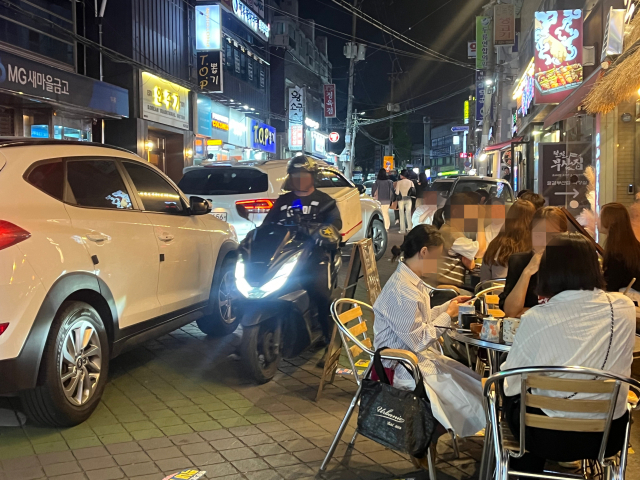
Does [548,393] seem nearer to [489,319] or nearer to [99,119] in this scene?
[489,319]

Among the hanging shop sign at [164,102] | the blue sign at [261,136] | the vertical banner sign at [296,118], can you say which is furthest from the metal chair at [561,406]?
the vertical banner sign at [296,118]

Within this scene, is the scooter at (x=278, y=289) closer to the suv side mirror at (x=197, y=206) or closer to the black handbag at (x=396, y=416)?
the suv side mirror at (x=197, y=206)

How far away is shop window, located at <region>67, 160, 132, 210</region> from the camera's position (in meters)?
4.66

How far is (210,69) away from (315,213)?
15.2 m

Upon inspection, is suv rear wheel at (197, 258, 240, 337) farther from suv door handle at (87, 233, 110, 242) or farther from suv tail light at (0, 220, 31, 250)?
suv tail light at (0, 220, 31, 250)

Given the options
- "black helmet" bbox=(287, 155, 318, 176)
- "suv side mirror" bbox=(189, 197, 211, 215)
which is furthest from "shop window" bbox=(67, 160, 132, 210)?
"black helmet" bbox=(287, 155, 318, 176)

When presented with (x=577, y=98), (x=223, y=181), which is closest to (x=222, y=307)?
(x=223, y=181)

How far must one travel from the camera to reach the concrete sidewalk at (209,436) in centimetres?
384

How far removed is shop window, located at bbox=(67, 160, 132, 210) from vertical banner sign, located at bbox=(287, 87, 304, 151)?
27827 mm

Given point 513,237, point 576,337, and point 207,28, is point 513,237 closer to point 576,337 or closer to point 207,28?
point 576,337

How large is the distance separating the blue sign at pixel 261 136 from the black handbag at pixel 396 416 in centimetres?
2455

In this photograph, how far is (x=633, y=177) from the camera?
11.3 metres

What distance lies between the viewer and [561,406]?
266cm

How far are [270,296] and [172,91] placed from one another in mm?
15491
